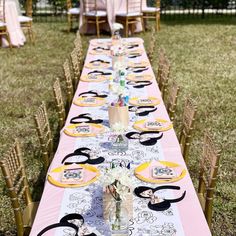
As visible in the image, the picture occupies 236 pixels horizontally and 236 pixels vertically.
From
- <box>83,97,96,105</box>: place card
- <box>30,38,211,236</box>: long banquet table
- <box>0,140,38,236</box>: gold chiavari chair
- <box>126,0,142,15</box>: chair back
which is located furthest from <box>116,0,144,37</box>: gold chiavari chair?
<box>0,140,38,236</box>: gold chiavari chair

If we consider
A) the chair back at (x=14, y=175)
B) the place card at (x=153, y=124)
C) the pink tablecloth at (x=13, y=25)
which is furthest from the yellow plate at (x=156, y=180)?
the pink tablecloth at (x=13, y=25)

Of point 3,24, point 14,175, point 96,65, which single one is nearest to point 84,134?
point 14,175

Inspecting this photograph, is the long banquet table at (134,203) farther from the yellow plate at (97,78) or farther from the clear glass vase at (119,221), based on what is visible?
the yellow plate at (97,78)

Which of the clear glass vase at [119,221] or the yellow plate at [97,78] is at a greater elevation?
the yellow plate at [97,78]

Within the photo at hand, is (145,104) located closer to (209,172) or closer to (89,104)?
(89,104)

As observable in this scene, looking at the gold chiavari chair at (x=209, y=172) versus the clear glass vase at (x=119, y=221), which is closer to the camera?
the clear glass vase at (x=119, y=221)

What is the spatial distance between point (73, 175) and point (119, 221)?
842 millimetres

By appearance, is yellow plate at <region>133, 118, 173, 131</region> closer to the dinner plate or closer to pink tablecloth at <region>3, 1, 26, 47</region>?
the dinner plate

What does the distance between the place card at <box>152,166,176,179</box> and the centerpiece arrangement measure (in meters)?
0.56

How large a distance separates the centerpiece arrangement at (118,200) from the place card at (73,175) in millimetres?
580

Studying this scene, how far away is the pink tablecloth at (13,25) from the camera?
38.3ft

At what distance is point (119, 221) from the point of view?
2.78 metres

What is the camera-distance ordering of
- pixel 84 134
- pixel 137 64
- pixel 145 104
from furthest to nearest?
pixel 137 64 → pixel 145 104 → pixel 84 134

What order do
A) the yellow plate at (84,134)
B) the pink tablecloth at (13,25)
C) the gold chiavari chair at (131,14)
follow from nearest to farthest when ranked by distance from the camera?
the yellow plate at (84,134), the pink tablecloth at (13,25), the gold chiavari chair at (131,14)
